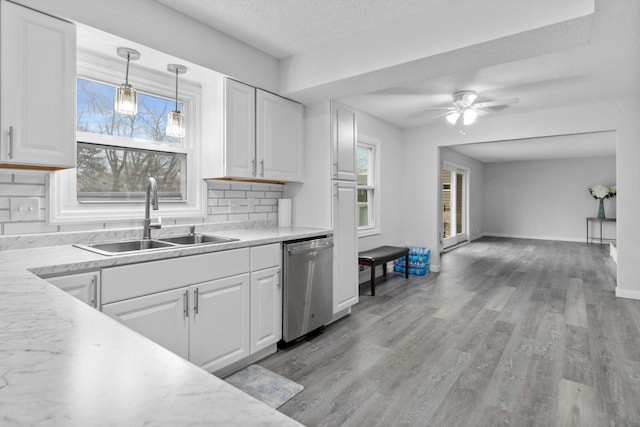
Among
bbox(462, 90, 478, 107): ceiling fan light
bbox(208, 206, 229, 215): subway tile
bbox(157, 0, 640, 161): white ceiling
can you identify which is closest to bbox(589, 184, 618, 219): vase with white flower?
bbox(157, 0, 640, 161): white ceiling

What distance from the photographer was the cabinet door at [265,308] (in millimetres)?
2541

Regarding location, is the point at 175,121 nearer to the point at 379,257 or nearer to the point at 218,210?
the point at 218,210

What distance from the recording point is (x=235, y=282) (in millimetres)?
2383

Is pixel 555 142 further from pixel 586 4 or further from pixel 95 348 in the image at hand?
pixel 95 348

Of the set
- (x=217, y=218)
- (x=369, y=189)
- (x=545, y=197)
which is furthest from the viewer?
(x=545, y=197)

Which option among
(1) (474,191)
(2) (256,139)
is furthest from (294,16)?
(1) (474,191)

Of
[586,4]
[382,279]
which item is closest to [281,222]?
[382,279]

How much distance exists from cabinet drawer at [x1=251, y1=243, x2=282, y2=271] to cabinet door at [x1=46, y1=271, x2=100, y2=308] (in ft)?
3.26

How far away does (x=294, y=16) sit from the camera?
8.22 ft

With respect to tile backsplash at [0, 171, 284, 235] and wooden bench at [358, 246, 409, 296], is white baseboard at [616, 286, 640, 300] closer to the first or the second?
wooden bench at [358, 246, 409, 296]

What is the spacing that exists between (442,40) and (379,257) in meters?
2.80

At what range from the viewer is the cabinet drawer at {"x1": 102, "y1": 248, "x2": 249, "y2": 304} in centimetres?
178

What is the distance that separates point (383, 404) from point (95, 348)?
Answer: 183 cm

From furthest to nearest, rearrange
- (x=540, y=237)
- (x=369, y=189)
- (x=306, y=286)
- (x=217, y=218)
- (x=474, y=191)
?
(x=540, y=237)
(x=474, y=191)
(x=369, y=189)
(x=217, y=218)
(x=306, y=286)
